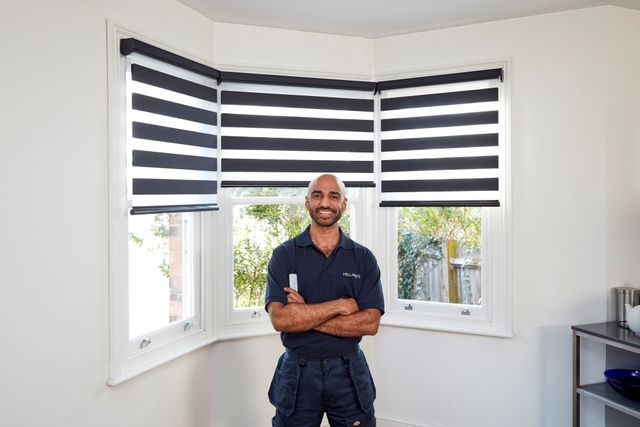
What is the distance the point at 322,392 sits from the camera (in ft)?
7.64

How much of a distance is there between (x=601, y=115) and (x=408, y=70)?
1185mm

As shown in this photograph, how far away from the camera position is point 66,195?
2.08 metres

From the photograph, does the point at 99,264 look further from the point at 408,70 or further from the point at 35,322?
the point at 408,70

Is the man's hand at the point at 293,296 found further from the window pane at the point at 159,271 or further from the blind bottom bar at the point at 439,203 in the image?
the blind bottom bar at the point at 439,203

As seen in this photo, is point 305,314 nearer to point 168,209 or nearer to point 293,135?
point 168,209

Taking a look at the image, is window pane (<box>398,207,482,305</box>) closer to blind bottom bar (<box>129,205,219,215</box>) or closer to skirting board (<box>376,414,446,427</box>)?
skirting board (<box>376,414,446,427</box>)

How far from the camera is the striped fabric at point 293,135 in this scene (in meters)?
3.15

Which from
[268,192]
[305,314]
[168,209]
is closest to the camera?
[305,314]

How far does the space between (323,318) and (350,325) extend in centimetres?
13

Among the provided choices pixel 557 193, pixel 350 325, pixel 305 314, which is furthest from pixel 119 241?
pixel 557 193

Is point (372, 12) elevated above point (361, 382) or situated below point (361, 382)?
above

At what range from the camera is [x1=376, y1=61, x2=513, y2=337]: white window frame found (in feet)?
10.2

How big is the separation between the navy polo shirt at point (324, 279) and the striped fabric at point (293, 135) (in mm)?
884

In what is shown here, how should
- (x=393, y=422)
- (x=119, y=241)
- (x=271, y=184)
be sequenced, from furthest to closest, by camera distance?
(x=393, y=422)
(x=271, y=184)
(x=119, y=241)
